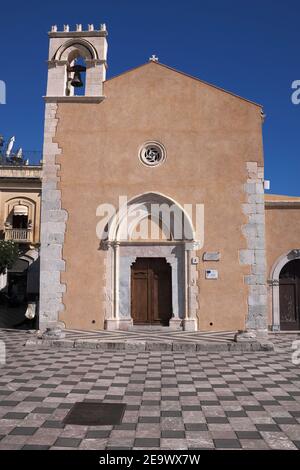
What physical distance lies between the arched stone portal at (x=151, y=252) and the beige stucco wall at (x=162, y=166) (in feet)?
0.80

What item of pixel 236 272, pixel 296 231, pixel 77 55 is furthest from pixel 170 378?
pixel 77 55

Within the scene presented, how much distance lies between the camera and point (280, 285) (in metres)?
13.6

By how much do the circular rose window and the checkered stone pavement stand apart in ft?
18.6

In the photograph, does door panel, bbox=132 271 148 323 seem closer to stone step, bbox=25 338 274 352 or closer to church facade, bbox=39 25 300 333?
church facade, bbox=39 25 300 333

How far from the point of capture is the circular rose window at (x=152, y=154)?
13172 millimetres

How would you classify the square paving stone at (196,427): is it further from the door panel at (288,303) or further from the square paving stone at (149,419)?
A: the door panel at (288,303)

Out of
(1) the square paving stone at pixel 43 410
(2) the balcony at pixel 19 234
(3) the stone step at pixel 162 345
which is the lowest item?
(1) the square paving stone at pixel 43 410

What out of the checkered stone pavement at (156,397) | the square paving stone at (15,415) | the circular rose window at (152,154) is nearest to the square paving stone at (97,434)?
the checkered stone pavement at (156,397)

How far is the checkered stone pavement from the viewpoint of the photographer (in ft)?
15.5

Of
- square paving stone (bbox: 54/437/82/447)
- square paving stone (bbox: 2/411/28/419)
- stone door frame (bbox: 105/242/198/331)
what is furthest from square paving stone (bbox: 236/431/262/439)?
stone door frame (bbox: 105/242/198/331)

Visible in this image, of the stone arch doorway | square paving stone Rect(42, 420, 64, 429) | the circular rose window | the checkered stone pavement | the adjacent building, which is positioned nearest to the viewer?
the checkered stone pavement

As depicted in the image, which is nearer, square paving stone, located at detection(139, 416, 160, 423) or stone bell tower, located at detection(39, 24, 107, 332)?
square paving stone, located at detection(139, 416, 160, 423)

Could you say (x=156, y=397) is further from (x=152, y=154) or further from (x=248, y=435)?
(x=152, y=154)

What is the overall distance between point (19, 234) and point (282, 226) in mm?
18206
